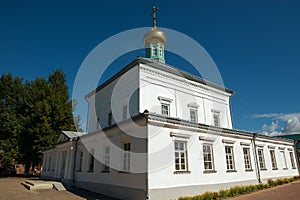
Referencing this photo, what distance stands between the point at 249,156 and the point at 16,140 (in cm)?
2814

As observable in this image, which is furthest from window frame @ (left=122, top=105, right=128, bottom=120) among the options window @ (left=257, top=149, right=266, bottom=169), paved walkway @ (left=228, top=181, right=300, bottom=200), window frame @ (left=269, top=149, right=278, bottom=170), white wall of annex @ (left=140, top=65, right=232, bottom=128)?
window frame @ (left=269, top=149, right=278, bottom=170)

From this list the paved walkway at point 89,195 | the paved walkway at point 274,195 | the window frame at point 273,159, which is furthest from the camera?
the window frame at point 273,159

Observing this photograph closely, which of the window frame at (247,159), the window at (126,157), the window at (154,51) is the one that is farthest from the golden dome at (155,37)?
the window at (126,157)

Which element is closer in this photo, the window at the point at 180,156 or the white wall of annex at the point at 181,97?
the window at the point at 180,156

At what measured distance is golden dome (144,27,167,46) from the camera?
68.4ft

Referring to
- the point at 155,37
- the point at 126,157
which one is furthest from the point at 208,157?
the point at 155,37

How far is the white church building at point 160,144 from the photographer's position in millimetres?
9734

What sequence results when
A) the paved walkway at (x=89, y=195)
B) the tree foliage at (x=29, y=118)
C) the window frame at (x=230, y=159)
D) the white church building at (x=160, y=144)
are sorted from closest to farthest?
1. the white church building at (x=160, y=144)
2. the paved walkway at (x=89, y=195)
3. the window frame at (x=230, y=159)
4. the tree foliage at (x=29, y=118)

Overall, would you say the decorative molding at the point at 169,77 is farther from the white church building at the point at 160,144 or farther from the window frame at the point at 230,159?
the window frame at the point at 230,159

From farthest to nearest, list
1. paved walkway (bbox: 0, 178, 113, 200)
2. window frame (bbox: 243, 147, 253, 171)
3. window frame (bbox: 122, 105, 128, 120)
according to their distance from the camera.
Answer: window frame (bbox: 122, 105, 128, 120)
window frame (bbox: 243, 147, 253, 171)
paved walkway (bbox: 0, 178, 113, 200)

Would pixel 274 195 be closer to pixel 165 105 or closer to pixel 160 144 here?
pixel 160 144

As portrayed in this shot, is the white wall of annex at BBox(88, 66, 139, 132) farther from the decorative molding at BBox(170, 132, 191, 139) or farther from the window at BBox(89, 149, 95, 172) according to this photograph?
the decorative molding at BBox(170, 132, 191, 139)

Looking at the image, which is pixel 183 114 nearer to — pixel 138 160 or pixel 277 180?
pixel 138 160

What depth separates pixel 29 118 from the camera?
90.4 feet
